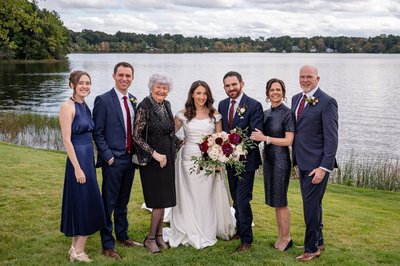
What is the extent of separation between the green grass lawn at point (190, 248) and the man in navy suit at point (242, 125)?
43 cm

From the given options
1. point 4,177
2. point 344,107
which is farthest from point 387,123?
point 4,177

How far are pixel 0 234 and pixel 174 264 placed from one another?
294 cm

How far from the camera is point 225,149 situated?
253 inches

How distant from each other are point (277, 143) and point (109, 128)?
228 centimetres

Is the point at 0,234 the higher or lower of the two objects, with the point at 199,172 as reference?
lower

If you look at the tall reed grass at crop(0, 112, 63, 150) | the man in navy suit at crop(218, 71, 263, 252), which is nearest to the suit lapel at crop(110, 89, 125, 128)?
the man in navy suit at crop(218, 71, 263, 252)

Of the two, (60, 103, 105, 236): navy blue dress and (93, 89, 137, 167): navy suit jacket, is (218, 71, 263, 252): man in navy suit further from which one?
(60, 103, 105, 236): navy blue dress

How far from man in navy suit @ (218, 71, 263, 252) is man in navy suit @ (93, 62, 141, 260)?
1.35 metres

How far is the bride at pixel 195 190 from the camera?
272 inches

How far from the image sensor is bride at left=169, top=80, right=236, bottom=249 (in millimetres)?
6910

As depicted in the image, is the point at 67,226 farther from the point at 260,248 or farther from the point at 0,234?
the point at 260,248

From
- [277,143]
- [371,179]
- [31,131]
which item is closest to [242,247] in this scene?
[277,143]

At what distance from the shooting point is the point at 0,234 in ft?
24.2

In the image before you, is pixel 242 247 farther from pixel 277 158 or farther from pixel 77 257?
pixel 77 257
